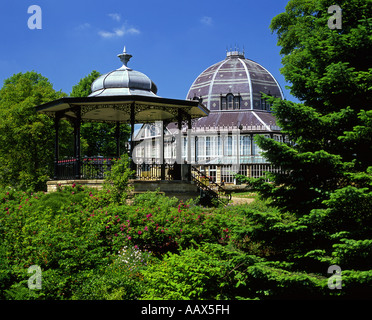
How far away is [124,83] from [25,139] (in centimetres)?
667

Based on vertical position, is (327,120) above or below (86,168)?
above

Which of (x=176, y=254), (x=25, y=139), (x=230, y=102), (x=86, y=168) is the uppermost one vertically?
(x=230, y=102)

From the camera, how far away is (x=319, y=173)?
288 inches

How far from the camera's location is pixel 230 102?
151 feet

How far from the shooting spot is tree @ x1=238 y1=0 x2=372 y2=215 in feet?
23.2

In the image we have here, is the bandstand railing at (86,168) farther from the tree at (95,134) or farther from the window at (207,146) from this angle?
the window at (207,146)

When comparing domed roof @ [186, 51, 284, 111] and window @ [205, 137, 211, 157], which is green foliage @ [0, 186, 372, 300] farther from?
domed roof @ [186, 51, 284, 111]

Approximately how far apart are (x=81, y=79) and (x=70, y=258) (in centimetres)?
2849

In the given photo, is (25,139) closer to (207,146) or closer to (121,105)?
(121,105)

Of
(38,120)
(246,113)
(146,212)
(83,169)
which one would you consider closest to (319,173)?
(146,212)

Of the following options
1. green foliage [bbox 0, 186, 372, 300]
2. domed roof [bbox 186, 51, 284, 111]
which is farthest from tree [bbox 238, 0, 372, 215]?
domed roof [bbox 186, 51, 284, 111]

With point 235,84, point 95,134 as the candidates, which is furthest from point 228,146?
point 95,134
